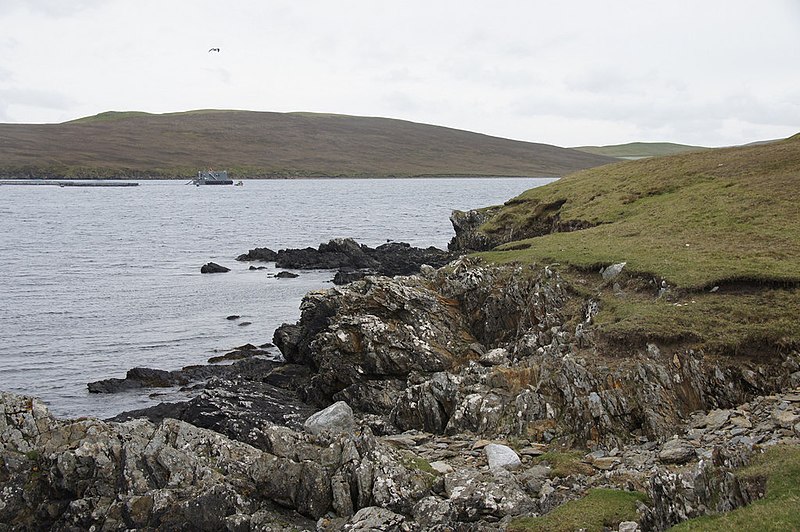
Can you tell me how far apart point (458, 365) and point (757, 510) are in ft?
56.9

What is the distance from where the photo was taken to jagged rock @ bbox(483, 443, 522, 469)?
57.2ft

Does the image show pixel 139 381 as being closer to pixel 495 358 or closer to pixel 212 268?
pixel 495 358

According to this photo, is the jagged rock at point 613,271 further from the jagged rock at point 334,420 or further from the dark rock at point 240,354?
the dark rock at point 240,354

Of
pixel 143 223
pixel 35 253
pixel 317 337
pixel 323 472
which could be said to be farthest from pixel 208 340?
pixel 143 223

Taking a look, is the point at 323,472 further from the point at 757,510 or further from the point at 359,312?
the point at 359,312

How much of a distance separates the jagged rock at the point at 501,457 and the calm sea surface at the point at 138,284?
1849 cm

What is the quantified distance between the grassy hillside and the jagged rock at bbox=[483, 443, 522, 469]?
6.58 metres

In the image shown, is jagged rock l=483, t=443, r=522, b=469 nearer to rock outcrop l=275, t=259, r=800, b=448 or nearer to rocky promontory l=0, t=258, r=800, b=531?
rocky promontory l=0, t=258, r=800, b=531

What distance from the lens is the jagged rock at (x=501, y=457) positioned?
687 inches

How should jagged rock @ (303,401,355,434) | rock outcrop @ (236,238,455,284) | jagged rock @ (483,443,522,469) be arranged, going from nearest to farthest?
jagged rock @ (483,443,522,469) < jagged rock @ (303,401,355,434) < rock outcrop @ (236,238,455,284)

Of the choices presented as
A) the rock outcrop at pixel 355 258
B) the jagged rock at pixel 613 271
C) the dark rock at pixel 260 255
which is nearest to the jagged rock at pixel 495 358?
the jagged rock at pixel 613 271

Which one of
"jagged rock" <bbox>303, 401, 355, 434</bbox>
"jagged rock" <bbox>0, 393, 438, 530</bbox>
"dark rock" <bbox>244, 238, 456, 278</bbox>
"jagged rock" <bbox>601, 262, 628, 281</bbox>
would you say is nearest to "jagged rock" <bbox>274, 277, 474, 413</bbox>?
"jagged rock" <bbox>303, 401, 355, 434</bbox>

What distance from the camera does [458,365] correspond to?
28484 mm

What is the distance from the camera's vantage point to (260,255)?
246 ft
